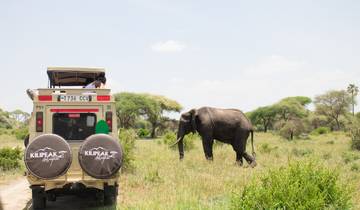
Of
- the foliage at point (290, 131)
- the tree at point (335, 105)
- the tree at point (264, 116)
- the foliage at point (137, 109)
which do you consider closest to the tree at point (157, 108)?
the foliage at point (137, 109)

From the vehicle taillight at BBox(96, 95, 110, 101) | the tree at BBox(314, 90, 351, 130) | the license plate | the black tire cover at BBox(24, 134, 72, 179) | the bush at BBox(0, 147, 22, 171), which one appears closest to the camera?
the black tire cover at BBox(24, 134, 72, 179)

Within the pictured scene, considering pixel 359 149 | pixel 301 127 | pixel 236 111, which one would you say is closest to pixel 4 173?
pixel 236 111

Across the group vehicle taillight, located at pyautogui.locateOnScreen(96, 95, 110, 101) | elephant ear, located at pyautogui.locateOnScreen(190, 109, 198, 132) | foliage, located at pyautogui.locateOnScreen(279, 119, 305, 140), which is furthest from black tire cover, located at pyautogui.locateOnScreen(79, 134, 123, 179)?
foliage, located at pyautogui.locateOnScreen(279, 119, 305, 140)

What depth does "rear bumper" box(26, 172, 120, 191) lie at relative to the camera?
734 cm

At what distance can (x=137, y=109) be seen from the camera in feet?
180

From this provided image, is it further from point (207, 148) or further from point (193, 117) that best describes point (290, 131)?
point (207, 148)

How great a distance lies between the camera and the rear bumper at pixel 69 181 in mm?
7344

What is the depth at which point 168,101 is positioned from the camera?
2419 inches

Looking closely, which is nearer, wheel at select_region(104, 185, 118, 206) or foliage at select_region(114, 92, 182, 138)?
wheel at select_region(104, 185, 118, 206)

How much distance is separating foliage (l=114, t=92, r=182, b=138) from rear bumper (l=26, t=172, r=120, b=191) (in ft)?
148

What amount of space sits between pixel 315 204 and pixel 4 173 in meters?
11.2

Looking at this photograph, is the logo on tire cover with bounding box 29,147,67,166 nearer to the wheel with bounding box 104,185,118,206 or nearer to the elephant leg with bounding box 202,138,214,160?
the wheel with bounding box 104,185,118,206

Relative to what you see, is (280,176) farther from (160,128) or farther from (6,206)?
(160,128)

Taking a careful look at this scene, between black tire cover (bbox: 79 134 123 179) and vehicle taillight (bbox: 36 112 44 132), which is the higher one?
vehicle taillight (bbox: 36 112 44 132)
